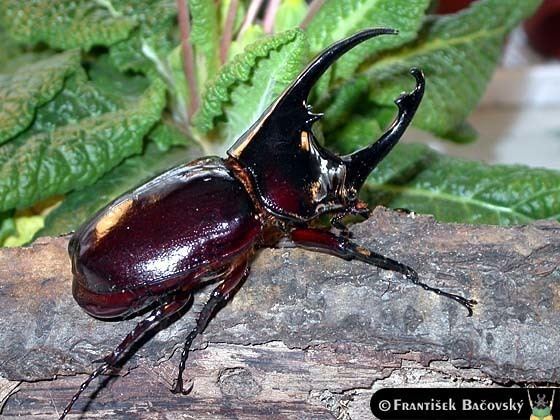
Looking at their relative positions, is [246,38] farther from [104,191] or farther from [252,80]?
[104,191]

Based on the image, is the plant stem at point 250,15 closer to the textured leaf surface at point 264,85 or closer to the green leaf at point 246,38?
the green leaf at point 246,38

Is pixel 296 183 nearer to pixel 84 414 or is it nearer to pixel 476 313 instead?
pixel 476 313

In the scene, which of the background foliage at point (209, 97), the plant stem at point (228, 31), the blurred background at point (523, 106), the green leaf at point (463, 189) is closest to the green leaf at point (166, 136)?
the background foliage at point (209, 97)

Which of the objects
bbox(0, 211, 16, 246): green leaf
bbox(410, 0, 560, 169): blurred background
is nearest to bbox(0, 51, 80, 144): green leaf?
bbox(0, 211, 16, 246): green leaf

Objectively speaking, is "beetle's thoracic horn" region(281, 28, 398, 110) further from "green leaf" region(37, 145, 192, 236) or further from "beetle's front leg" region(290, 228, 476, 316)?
"green leaf" region(37, 145, 192, 236)

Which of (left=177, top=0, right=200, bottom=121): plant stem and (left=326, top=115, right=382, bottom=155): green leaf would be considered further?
(left=326, top=115, right=382, bottom=155): green leaf

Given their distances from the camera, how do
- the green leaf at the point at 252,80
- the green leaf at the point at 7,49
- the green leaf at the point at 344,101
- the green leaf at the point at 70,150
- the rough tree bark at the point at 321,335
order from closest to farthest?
the rough tree bark at the point at 321,335 → the green leaf at the point at 252,80 → the green leaf at the point at 70,150 → the green leaf at the point at 344,101 → the green leaf at the point at 7,49

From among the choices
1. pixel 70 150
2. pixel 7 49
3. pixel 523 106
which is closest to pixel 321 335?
pixel 70 150

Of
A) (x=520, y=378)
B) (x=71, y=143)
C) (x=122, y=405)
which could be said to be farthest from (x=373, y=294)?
(x=71, y=143)

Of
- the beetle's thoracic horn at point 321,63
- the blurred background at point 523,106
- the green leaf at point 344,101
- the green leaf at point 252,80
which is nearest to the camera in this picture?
the beetle's thoracic horn at point 321,63
